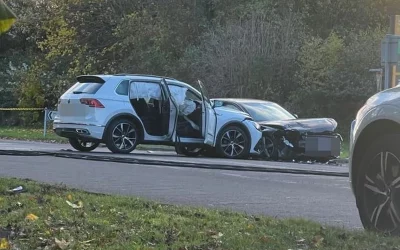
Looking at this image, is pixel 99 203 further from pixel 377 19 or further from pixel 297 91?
pixel 377 19

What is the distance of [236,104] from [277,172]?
239 inches

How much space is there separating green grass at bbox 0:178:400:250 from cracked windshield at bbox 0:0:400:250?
22mm

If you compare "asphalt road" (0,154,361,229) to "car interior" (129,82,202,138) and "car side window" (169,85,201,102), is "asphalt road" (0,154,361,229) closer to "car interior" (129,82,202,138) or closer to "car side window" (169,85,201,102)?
"car interior" (129,82,202,138)

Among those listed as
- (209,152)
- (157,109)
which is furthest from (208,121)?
(209,152)

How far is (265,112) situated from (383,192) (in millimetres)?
13764

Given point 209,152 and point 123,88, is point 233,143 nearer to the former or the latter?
point 209,152

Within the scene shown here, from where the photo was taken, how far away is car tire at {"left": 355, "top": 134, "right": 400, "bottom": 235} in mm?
6156

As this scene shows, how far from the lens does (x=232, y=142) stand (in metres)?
18.5

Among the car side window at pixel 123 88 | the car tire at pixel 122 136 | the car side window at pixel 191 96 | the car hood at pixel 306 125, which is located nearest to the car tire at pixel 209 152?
the car side window at pixel 191 96

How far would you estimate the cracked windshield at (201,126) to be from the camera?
6348 mm

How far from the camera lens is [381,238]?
6.02 meters

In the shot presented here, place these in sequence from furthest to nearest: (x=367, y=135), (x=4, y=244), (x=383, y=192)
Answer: (x=367, y=135) → (x=383, y=192) → (x=4, y=244)

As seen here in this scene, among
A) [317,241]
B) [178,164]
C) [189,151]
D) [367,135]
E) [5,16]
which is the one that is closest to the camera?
[317,241]

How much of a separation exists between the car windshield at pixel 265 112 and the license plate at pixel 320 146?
152cm
